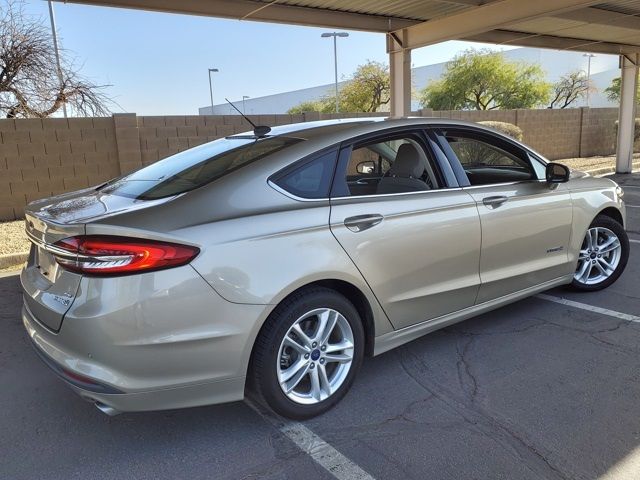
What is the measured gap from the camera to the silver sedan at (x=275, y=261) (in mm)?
A: 2396

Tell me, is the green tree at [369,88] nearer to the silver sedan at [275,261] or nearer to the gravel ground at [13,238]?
the gravel ground at [13,238]

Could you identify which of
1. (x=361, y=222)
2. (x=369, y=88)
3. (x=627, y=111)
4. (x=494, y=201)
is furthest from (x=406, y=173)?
(x=369, y=88)

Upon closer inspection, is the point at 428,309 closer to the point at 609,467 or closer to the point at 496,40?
the point at 609,467

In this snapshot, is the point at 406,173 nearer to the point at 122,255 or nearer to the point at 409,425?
the point at 409,425

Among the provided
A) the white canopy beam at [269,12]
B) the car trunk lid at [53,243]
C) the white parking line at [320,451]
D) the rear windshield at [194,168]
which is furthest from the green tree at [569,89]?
the car trunk lid at [53,243]

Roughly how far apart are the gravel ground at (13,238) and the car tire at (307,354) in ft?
16.9

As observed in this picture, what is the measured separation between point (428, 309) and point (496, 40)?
33.3 ft

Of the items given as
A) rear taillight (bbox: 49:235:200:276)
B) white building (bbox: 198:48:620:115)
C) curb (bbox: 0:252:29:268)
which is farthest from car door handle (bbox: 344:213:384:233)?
white building (bbox: 198:48:620:115)

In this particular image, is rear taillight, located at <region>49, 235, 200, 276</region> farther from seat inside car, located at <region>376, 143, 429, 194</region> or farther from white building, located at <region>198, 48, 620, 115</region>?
white building, located at <region>198, 48, 620, 115</region>

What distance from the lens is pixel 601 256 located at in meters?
4.91

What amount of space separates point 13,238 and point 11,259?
1.09m

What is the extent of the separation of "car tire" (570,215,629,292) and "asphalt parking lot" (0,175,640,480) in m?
0.93

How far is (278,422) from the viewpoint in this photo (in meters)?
2.98

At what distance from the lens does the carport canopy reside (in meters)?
8.27
